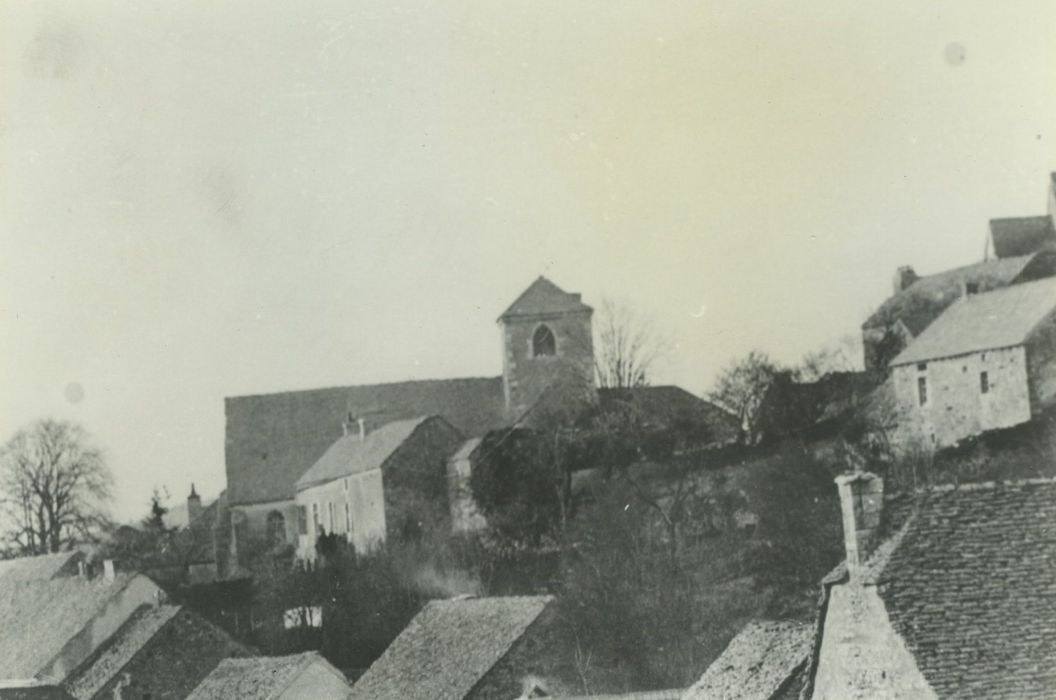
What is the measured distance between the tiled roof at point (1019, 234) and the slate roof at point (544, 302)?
2378 centimetres

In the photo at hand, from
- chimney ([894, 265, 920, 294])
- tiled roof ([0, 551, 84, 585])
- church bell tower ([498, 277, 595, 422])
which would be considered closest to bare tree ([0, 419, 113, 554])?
tiled roof ([0, 551, 84, 585])

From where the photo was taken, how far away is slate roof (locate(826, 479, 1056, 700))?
15672 millimetres

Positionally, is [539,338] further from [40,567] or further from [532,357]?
[40,567]

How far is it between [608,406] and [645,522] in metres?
11.8

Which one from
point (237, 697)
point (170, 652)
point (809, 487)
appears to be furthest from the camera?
point (809, 487)

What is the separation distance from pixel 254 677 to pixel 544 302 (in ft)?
142

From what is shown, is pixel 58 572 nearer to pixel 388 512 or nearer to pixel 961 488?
pixel 388 512

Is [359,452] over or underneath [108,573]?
over

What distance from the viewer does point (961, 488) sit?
17.0 metres

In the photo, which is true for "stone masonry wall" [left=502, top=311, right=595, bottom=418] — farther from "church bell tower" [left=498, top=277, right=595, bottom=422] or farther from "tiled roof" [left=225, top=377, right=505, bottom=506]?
"tiled roof" [left=225, top=377, right=505, bottom=506]

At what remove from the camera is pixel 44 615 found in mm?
54781

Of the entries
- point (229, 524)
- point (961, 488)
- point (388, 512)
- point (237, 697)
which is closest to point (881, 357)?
point (388, 512)

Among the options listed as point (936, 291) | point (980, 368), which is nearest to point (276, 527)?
point (936, 291)

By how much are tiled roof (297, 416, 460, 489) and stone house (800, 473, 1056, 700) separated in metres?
50.8
